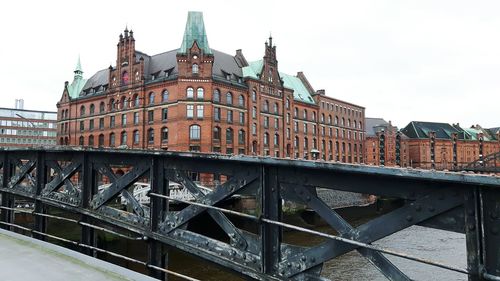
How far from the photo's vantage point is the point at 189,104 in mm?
43750

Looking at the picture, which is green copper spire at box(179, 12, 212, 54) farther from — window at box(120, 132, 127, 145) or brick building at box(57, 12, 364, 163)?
window at box(120, 132, 127, 145)

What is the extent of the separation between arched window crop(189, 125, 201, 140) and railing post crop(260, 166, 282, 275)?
132 feet

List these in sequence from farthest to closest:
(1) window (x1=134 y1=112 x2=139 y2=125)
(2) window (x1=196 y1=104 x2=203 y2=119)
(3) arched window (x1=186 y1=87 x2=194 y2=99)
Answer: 1. (1) window (x1=134 y1=112 x2=139 y2=125)
2. (3) arched window (x1=186 y1=87 x2=194 y2=99)
3. (2) window (x1=196 y1=104 x2=203 y2=119)

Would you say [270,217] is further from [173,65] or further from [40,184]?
[173,65]

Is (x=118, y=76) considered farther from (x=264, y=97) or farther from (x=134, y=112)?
(x=264, y=97)

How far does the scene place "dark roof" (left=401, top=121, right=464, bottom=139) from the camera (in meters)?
98.2

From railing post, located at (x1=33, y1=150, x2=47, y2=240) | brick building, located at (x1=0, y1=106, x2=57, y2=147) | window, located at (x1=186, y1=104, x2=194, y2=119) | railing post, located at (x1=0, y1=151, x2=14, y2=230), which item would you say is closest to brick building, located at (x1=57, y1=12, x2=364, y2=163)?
window, located at (x1=186, y1=104, x2=194, y2=119)

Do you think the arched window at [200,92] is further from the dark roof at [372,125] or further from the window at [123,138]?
the dark roof at [372,125]

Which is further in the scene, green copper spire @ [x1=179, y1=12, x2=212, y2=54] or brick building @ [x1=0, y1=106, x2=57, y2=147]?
brick building @ [x1=0, y1=106, x2=57, y2=147]

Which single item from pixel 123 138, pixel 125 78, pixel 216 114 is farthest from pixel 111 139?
pixel 216 114

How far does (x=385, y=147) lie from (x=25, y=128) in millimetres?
97151

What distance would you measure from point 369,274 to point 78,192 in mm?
16575

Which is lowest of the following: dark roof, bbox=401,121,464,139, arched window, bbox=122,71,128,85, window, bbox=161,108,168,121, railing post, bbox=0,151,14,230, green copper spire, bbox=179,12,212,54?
railing post, bbox=0,151,14,230

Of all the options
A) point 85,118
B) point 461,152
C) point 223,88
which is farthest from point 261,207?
point 461,152
